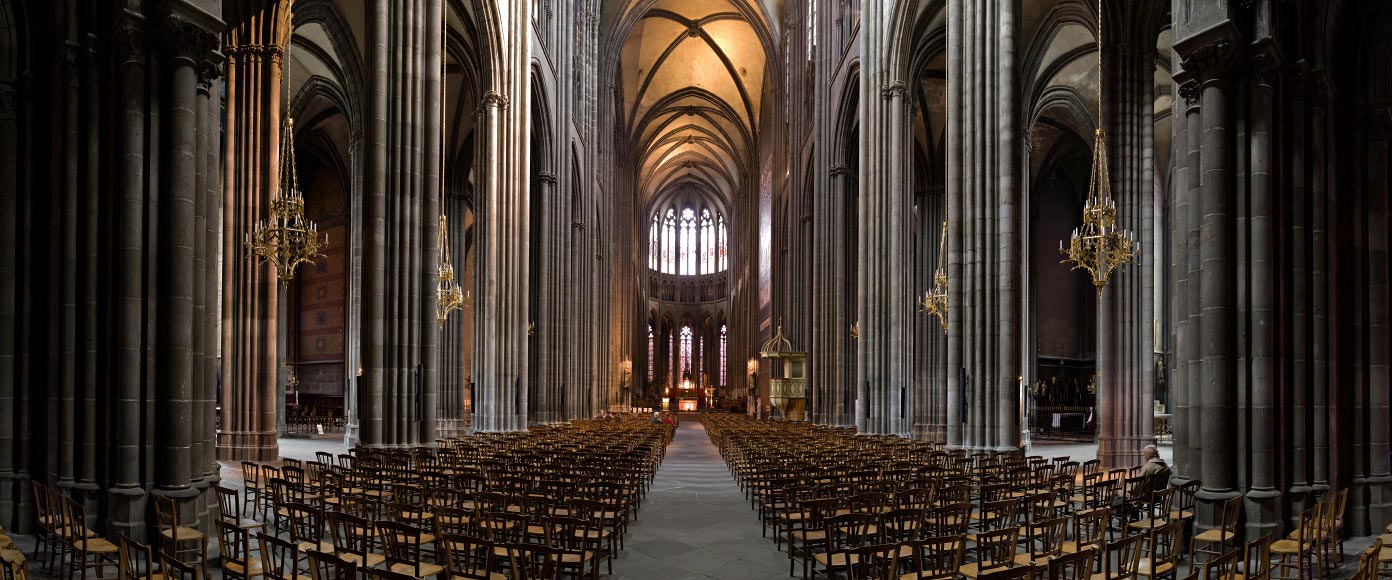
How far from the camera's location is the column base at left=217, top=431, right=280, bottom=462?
821 inches

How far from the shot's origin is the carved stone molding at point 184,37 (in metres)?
9.79

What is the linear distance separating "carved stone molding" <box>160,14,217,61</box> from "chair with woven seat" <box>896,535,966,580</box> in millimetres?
8800

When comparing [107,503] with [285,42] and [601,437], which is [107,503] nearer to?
[601,437]

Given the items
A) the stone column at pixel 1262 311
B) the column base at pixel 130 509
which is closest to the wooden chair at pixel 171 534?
the column base at pixel 130 509

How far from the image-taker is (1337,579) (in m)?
8.77

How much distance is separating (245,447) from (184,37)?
44.1ft

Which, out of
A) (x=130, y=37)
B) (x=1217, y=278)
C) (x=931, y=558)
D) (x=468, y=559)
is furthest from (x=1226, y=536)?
(x=130, y=37)

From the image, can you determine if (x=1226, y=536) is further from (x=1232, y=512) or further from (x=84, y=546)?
(x=84, y=546)

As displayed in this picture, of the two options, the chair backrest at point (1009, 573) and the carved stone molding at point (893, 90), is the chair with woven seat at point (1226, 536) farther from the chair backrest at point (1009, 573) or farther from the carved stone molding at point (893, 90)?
the carved stone molding at point (893, 90)

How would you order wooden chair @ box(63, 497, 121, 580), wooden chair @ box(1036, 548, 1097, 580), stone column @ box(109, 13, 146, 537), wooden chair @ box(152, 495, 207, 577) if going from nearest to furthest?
1. wooden chair @ box(1036, 548, 1097, 580)
2. wooden chair @ box(63, 497, 121, 580)
3. wooden chair @ box(152, 495, 207, 577)
4. stone column @ box(109, 13, 146, 537)

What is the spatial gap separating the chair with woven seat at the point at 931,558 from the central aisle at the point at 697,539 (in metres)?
1.43

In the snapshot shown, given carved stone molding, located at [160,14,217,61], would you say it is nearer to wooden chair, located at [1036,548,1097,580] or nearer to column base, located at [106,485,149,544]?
column base, located at [106,485,149,544]

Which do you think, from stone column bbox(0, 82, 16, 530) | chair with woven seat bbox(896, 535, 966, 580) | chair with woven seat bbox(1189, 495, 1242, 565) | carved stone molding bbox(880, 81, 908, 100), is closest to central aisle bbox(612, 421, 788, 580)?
chair with woven seat bbox(896, 535, 966, 580)

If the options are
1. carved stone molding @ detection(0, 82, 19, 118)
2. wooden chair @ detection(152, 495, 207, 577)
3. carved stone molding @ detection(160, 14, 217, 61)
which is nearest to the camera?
wooden chair @ detection(152, 495, 207, 577)
